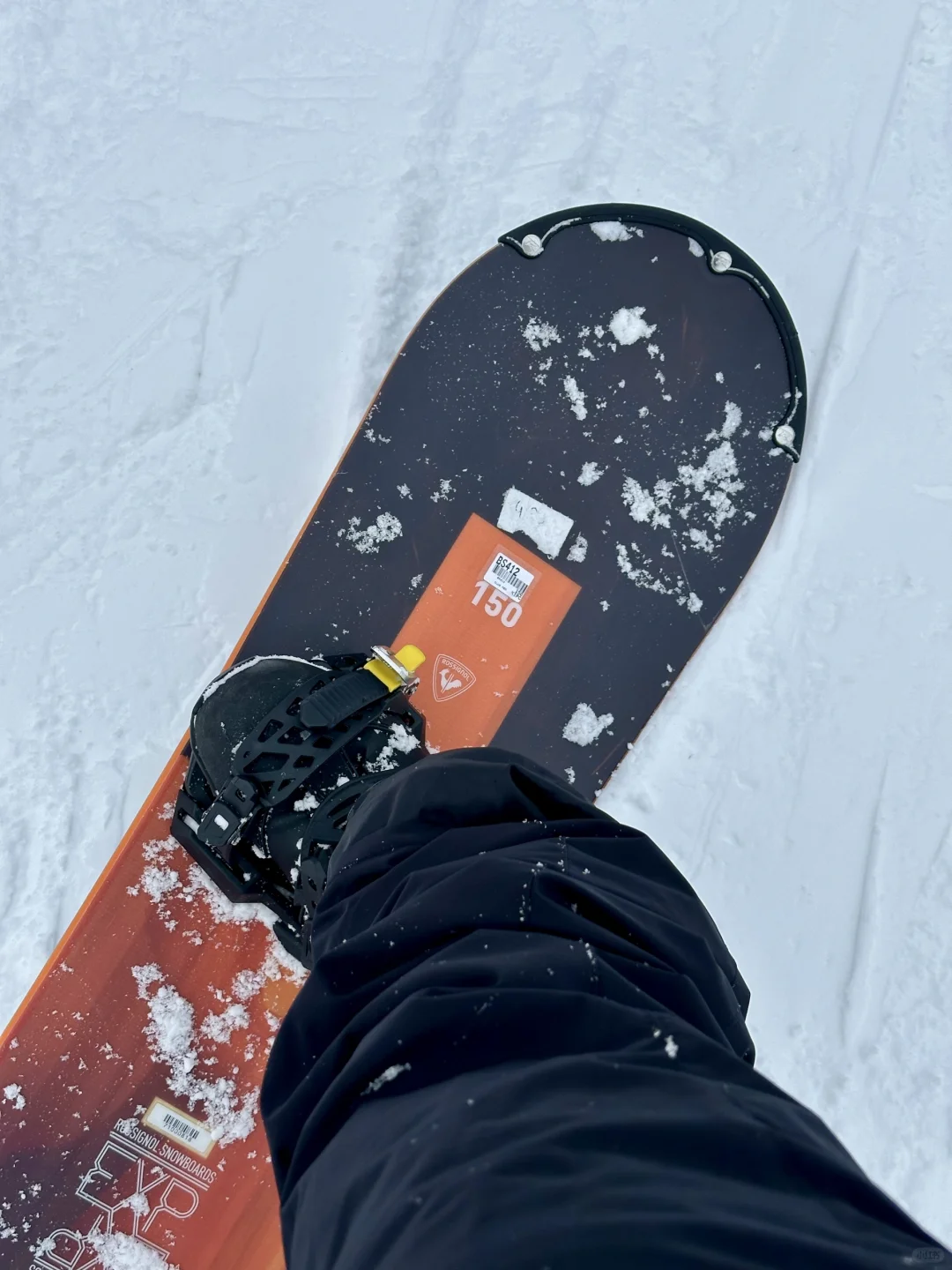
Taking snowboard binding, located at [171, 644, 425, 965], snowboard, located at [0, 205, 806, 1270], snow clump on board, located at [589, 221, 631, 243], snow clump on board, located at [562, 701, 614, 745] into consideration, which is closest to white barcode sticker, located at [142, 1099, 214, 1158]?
snowboard, located at [0, 205, 806, 1270]

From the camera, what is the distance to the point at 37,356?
167 cm

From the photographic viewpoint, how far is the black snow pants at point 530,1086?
1.73 ft

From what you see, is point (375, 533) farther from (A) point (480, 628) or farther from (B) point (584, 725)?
(B) point (584, 725)

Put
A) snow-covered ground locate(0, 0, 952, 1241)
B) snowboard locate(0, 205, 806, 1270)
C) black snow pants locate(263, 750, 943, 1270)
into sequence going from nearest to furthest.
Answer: black snow pants locate(263, 750, 943, 1270)
snowboard locate(0, 205, 806, 1270)
snow-covered ground locate(0, 0, 952, 1241)

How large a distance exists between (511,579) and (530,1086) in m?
1.00

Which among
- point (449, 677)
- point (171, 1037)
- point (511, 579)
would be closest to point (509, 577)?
point (511, 579)

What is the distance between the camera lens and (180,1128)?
1.42m

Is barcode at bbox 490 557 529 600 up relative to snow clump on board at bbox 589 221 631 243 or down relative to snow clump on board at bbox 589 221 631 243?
down

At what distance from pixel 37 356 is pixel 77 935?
1106mm

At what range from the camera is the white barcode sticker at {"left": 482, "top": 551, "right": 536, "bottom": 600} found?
151 cm

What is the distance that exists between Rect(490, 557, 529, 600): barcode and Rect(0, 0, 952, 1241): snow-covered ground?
37 centimetres

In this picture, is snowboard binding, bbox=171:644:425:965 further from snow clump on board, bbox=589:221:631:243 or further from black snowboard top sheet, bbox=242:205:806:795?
snow clump on board, bbox=589:221:631:243

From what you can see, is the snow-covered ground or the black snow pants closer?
the black snow pants

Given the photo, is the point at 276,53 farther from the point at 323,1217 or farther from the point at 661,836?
the point at 323,1217
